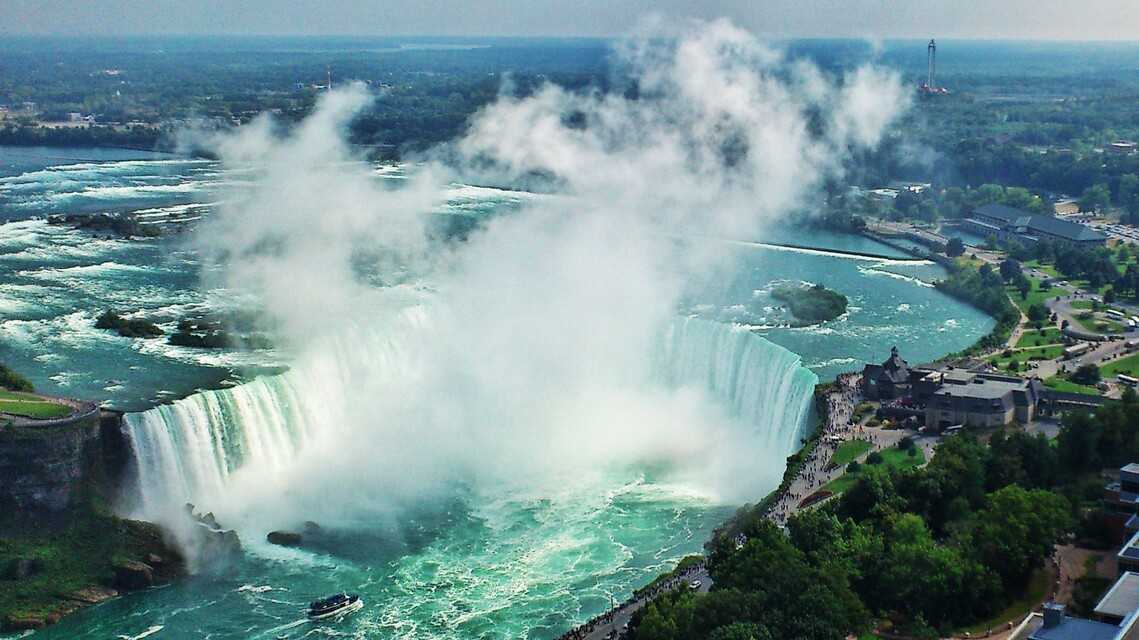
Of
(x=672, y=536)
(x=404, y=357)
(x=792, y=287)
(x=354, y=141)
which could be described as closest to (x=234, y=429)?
(x=404, y=357)

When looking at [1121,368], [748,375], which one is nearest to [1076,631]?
[748,375]

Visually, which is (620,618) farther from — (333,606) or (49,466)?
(49,466)

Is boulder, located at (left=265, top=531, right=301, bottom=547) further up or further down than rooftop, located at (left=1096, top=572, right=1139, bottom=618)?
further down

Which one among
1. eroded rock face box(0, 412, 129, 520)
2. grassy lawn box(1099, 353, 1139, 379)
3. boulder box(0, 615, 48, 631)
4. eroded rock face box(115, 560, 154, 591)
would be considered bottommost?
boulder box(0, 615, 48, 631)

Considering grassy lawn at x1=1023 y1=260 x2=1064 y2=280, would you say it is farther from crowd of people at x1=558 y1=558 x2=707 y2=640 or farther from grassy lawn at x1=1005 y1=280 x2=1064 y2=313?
crowd of people at x1=558 y1=558 x2=707 y2=640

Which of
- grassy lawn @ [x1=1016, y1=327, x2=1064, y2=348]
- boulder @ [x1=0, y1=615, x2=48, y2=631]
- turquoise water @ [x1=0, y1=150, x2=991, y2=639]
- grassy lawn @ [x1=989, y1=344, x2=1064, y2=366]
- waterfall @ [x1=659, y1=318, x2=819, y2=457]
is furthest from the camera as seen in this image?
grassy lawn @ [x1=1016, y1=327, x2=1064, y2=348]

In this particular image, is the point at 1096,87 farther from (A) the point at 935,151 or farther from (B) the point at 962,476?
(B) the point at 962,476

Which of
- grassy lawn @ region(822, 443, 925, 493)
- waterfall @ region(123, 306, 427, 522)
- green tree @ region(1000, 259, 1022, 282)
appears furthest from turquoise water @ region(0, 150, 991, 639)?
green tree @ region(1000, 259, 1022, 282)
